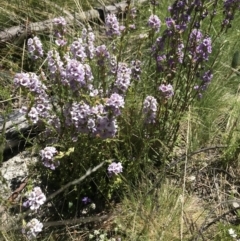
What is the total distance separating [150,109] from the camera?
2.33 metres

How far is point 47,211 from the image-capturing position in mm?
2523

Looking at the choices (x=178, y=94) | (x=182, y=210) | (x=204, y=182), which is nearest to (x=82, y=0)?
(x=178, y=94)

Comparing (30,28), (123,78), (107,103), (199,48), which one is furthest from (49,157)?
(30,28)

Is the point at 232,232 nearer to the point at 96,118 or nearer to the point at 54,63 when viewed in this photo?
the point at 96,118

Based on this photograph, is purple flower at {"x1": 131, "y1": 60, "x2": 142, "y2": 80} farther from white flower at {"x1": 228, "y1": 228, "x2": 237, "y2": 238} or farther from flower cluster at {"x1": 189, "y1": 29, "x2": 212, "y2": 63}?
white flower at {"x1": 228, "y1": 228, "x2": 237, "y2": 238}

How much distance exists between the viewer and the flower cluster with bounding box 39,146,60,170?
2.24 metres

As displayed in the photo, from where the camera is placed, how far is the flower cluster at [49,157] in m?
2.24

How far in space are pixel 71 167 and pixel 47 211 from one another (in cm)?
29

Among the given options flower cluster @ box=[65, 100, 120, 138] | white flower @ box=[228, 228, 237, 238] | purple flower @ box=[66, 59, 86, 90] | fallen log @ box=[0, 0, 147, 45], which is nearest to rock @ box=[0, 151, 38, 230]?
flower cluster @ box=[65, 100, 120, 138]

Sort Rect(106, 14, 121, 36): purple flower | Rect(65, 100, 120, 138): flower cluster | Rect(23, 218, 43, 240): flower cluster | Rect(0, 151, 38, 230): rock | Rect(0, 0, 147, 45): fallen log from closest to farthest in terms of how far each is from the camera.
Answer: Rect(23, 218, 43, 240): flower cluster
Rect(65, 100, 120, 138): flower cluster
Rect(106, 14, 121, 36): purple flower
Rect(0, 151, 38, 230): rock
Rect(0, 0, 147, 45): fallen log

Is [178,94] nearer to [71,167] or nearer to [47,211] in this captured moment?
[71,167]

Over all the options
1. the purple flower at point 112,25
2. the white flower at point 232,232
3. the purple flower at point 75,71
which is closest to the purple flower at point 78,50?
the purple flower at point 75,71

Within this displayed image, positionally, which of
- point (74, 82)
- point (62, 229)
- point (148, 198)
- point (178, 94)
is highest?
point (74, 82)

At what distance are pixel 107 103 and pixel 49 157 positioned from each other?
1.38 feet
